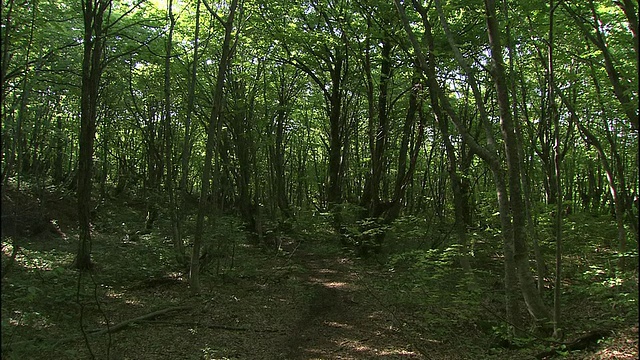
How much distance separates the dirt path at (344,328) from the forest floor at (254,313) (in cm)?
2

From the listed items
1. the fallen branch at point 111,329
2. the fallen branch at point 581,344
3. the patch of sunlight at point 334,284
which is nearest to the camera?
the fallen branch at point 111,329

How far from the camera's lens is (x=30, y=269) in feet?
29.9

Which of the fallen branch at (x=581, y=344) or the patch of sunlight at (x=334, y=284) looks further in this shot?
the patch of sunlight at (x=334, y=284)

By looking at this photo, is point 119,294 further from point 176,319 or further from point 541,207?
point 541,207

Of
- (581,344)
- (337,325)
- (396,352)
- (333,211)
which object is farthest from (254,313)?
(333,211)

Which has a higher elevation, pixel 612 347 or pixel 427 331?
pixel 612 347

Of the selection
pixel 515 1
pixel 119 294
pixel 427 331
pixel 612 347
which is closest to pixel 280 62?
pixel 515 1

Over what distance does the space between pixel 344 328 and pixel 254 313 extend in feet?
6.41

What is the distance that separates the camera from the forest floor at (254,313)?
618 centimetres

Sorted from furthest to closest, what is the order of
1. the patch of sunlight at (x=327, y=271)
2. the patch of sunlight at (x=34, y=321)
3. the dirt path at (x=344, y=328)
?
the patch of sunlight at (x=327, y=271), the dirt path at (x=344, y=328), the patch of sunlight at (x=34, y=321)

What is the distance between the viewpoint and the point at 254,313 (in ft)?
28.5

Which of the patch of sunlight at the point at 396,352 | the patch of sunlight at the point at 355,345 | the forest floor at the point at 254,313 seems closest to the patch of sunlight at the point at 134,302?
the forest floor at the point at 254,313

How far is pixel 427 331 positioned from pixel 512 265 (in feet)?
6.38

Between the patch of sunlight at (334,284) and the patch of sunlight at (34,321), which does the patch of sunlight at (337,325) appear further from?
the patch of sunlight at (34,321)
